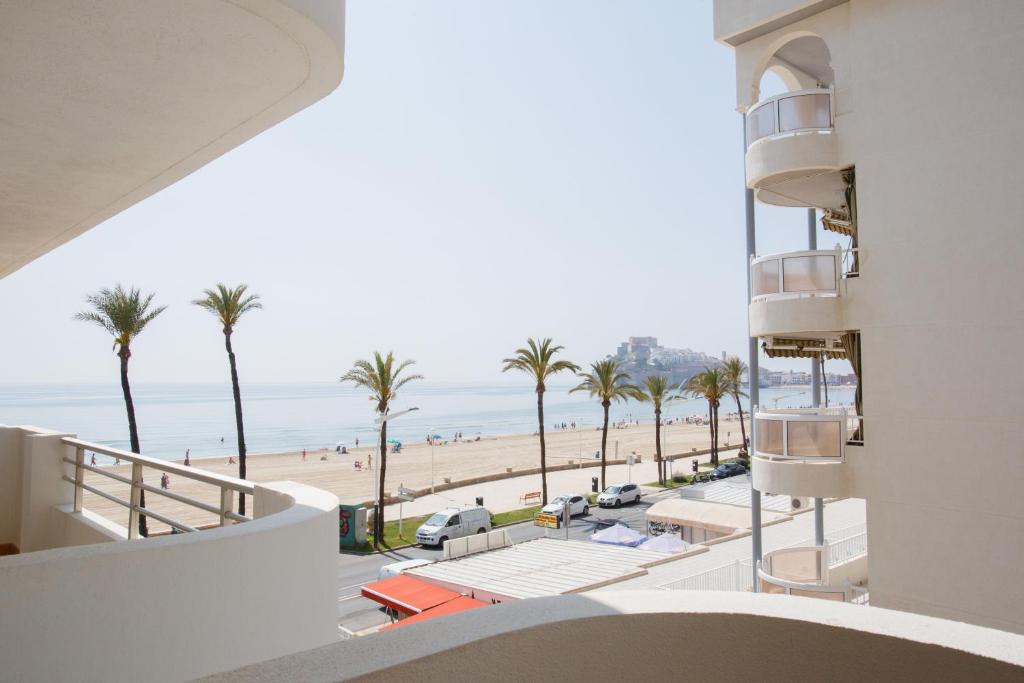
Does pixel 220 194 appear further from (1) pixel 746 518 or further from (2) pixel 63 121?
(2) pixel 63 121

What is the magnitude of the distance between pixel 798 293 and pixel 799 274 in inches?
11.5

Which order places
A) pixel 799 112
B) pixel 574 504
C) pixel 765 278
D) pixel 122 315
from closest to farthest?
pixel 799 112, pixel 765 278, pixel 122 315, pixel 574 504

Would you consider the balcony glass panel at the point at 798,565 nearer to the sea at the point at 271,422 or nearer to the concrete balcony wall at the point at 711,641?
the concrete balcony wall at the point at 711,641

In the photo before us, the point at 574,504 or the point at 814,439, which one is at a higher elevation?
the point at 814,439

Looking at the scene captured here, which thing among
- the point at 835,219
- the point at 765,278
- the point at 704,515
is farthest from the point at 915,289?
the point at 704,515

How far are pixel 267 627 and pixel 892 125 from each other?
1023 cm

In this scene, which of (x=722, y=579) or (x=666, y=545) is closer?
(x=722, y=579)

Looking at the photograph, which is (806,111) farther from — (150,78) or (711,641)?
(711,641)

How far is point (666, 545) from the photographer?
24.3 metres

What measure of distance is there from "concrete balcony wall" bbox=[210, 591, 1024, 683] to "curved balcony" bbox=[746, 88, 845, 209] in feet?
32.5

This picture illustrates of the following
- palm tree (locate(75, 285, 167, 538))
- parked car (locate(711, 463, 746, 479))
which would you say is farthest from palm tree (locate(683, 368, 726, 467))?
palm tree (locate(75, 285, 167, 538))

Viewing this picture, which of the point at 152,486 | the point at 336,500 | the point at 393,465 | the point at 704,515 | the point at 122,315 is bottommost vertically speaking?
the point at 393,465

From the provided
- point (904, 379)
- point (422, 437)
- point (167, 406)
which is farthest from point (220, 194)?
point (904, 379)

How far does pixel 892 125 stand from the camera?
9.80 meters
